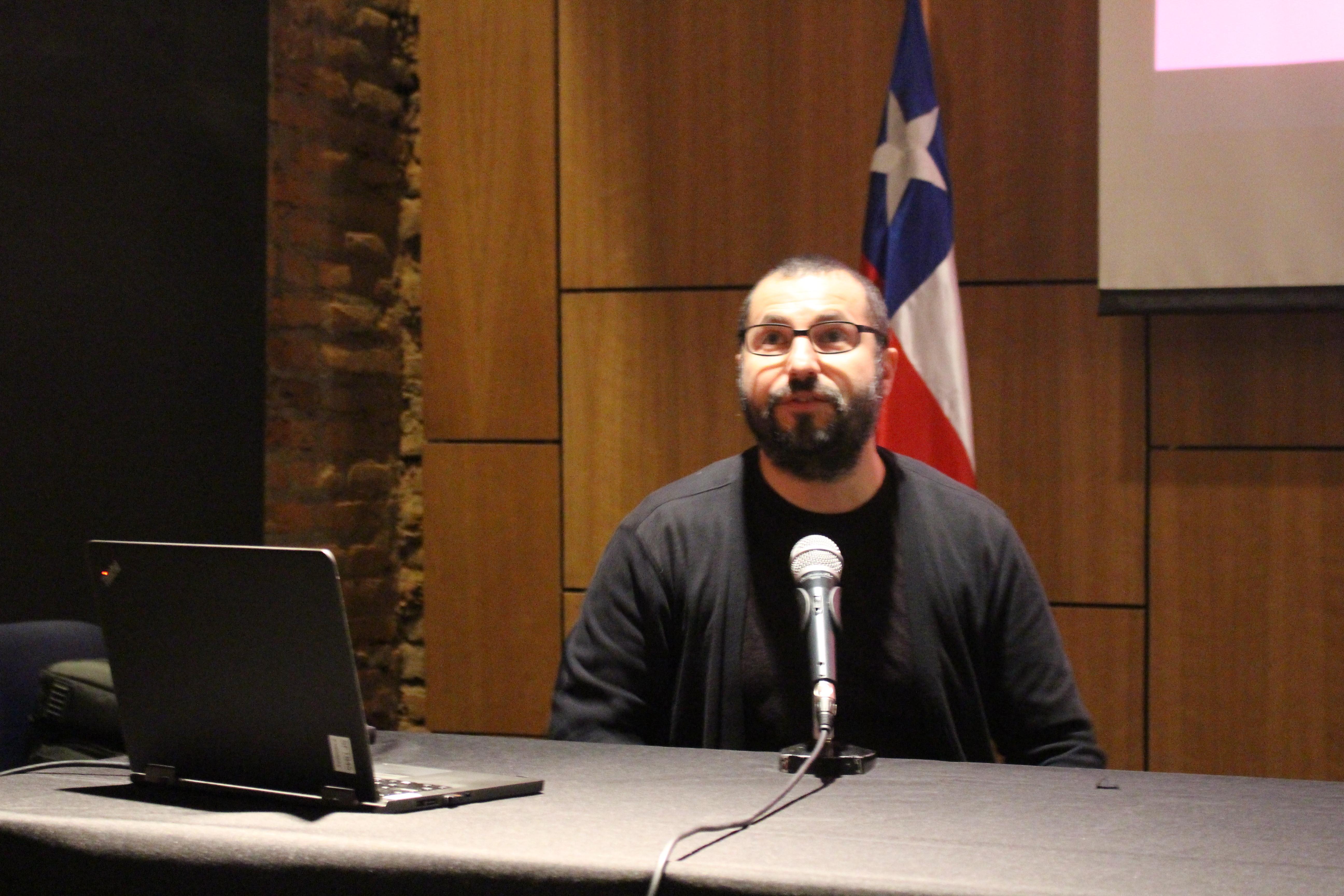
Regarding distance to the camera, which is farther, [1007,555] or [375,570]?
[375,570]

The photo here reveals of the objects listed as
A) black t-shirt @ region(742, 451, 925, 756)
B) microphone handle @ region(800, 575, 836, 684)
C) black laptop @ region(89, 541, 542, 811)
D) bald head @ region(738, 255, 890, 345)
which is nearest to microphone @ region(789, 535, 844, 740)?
microphone handle @ region(800, 575, 836, 684)

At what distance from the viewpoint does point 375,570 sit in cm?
373

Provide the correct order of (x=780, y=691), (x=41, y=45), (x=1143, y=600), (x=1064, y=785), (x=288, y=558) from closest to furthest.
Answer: (x=288, y=558) → (x=1064, y=785) → (x=780, y=691) → (x=41, y=45) → (x=1143, y=600)

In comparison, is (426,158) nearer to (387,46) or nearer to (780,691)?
(387,46)

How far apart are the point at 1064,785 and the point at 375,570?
2.61 metres

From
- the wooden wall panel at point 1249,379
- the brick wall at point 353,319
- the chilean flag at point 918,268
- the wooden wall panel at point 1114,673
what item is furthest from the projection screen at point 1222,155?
the brick wall at point 353,319

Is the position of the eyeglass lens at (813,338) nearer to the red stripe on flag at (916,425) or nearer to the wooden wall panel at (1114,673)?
the red stripe on flag at (916,425)

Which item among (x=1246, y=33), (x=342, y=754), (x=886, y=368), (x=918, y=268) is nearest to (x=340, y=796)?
(x=342, y=754)

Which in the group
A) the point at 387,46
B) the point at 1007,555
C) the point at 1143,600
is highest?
the point at 387,46

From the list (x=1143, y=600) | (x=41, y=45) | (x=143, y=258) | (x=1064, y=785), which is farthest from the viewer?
(x=1143, y=600)

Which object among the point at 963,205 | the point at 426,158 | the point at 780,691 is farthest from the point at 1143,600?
the point at 426,158

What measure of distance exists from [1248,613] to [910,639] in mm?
1540

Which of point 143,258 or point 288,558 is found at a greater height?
point 143,258

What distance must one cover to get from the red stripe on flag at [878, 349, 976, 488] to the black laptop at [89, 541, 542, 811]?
186 cm
